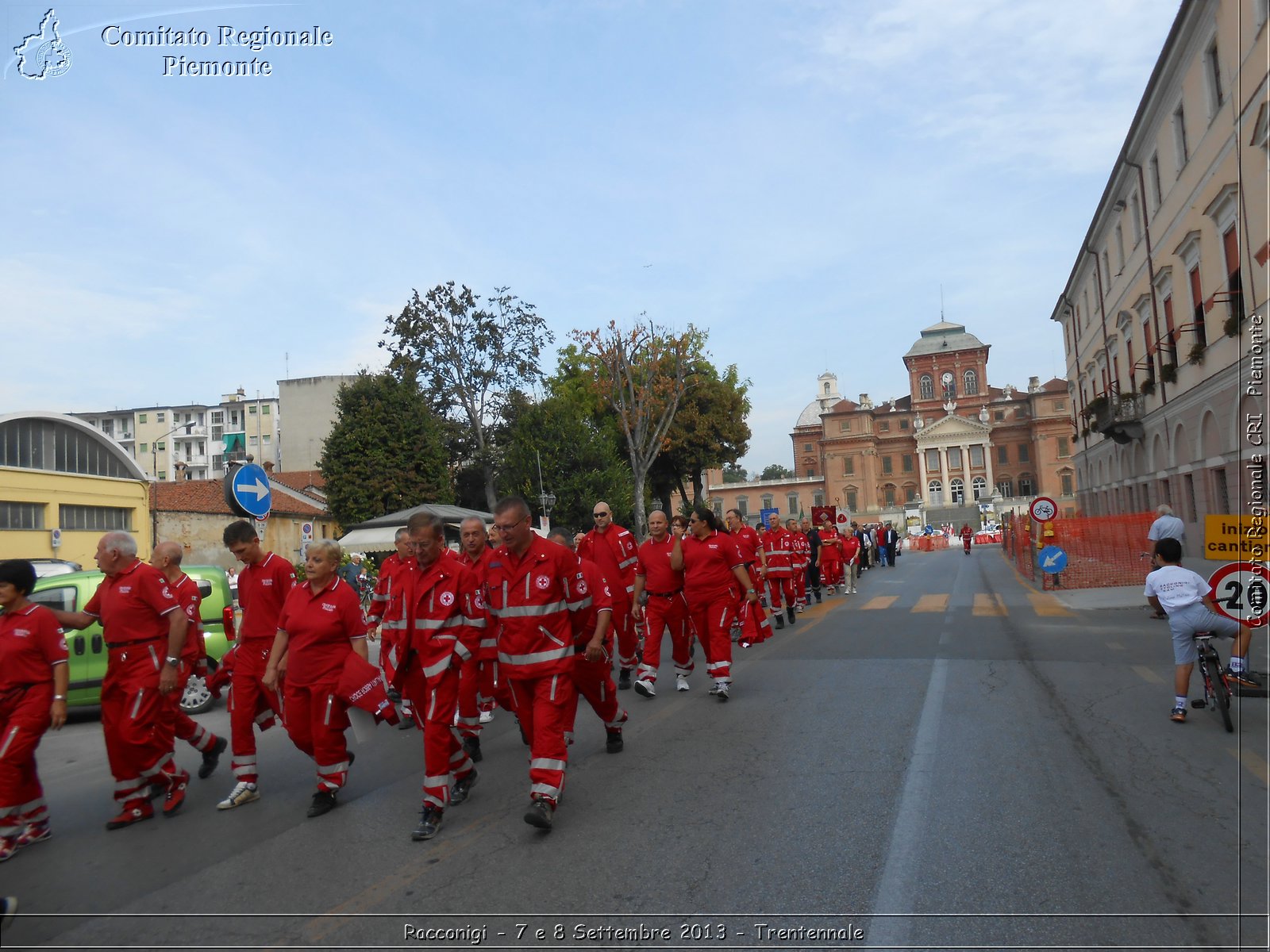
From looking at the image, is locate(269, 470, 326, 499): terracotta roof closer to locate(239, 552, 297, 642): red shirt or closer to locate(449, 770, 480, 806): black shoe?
locate(239, 552, 297, 642): red shirt

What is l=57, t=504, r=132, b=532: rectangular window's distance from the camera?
32.0 m

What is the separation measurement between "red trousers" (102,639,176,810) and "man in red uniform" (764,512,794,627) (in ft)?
37.9

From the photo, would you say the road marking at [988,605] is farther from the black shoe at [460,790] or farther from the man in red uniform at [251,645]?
the man in red uniform at [251,645]

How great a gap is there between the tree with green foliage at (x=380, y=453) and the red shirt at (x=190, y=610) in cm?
3691

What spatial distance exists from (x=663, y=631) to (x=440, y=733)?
4269mm

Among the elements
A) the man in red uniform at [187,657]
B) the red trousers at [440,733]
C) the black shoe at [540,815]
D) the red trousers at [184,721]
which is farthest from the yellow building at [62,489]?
the black shoe at [540,815]

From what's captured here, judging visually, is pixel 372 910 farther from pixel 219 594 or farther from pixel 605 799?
pixel 219 594

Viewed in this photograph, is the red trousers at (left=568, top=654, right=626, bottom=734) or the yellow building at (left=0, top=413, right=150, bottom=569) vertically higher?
the yellow building at (left=0, top=413, right=150, bottom=569)

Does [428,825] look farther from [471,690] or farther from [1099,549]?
[1099,549]

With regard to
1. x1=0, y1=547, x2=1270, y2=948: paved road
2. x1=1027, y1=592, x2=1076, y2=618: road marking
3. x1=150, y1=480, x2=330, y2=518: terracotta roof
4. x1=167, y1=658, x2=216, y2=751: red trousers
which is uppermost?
x1=150, y1=480, x2=330, y2=518: terracotta roof

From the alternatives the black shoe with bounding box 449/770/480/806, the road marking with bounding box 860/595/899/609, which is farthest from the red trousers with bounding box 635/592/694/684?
the road marking with bounding box 860/595/899/609

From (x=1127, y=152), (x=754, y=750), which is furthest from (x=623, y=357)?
(x=754, y=750)

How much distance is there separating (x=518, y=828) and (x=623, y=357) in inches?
1421

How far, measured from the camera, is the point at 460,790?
20.4 feet
